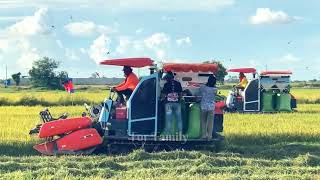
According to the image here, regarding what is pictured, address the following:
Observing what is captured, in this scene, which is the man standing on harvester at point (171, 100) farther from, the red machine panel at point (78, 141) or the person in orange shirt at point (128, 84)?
the red machine panel at point (78, 141)

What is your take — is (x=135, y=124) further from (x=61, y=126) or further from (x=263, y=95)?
(x=263, y=95)

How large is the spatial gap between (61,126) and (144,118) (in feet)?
5.71

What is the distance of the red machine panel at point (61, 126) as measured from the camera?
1230cm

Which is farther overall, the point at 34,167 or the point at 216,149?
the point at 216,149

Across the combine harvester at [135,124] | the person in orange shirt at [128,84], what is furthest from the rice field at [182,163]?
the person in orange shirt at [128,84]

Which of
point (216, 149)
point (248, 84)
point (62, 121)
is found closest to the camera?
point (62, 121)

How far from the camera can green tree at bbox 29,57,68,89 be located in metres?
73.1

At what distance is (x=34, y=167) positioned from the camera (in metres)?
10.1

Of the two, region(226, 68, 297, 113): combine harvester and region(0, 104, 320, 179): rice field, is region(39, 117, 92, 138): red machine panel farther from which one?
region(226, 68, 297, 113): combine harvester

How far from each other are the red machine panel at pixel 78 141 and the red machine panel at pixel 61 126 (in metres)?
0.17

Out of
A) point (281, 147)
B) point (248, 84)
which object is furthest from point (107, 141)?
point (248, 84)

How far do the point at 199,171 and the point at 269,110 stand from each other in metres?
16.3

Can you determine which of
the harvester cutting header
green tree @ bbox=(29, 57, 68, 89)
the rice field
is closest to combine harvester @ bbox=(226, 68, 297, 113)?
the rice field

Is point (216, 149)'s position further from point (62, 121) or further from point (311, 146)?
point (62, 121)
